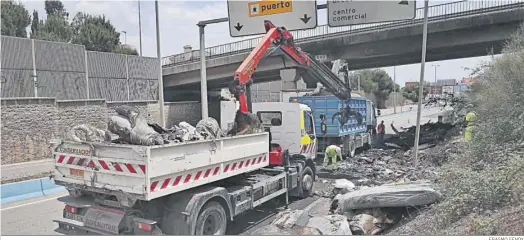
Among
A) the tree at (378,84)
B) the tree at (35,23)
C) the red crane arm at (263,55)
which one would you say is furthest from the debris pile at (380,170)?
the tree at (378,84)

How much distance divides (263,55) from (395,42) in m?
15.8

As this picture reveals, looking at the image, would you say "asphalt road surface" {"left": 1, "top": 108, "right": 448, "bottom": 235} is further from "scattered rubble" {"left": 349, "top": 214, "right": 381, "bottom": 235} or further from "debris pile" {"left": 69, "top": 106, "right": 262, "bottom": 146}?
"debris pile" {"left": 69, "top": 106, "right": 262, "bottom": 146}

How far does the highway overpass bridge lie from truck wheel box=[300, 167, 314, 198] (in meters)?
6.47

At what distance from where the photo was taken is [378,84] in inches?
2544

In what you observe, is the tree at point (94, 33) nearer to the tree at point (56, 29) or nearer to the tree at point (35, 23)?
the tree at point (56, 29)

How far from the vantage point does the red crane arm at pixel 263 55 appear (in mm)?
6949

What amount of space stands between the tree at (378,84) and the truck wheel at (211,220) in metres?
57.6

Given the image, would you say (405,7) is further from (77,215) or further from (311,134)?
(77,215)

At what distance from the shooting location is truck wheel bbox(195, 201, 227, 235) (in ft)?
16.8

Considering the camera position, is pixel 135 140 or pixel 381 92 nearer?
pixel 135 140

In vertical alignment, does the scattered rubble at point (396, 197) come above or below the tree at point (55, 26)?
below
